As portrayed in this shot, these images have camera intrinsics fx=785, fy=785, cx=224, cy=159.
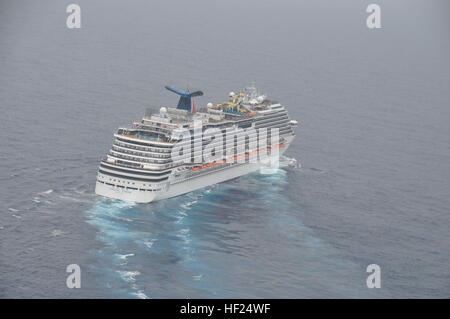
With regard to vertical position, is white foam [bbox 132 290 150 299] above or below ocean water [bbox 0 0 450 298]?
below

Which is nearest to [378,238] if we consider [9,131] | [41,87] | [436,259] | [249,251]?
[436,259]

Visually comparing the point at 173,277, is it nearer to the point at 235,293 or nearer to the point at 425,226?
the point at 235,293

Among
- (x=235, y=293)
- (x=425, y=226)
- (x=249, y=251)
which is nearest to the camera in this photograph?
(x=235, y=293)

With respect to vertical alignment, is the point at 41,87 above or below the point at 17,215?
above

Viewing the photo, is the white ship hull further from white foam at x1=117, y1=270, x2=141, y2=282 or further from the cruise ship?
white foam at x1=117, y1=270, x2=141, y2=282
